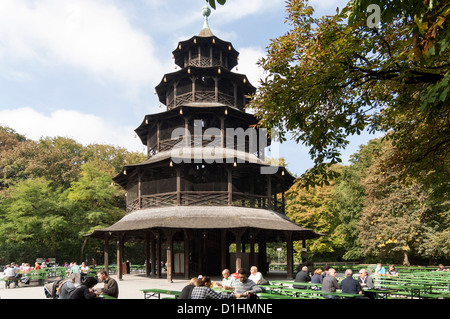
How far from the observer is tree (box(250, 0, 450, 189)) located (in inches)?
342

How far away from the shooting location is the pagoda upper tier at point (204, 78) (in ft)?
98.4

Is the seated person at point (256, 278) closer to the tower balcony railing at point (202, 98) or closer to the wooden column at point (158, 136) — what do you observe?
the wooden column at point (158, 136)

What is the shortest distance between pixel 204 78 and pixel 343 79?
74.3 ft

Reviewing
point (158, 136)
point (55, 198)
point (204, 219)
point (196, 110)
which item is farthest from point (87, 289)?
point (55, 198)

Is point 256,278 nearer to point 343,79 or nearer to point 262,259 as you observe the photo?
point 343,79

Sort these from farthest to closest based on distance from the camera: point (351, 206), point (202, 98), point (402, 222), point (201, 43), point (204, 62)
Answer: point (351, 206), point (402, 222), point (201, 43), point (204, 62), point (202, 98)

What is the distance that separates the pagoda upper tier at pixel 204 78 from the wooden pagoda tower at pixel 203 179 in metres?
0.08

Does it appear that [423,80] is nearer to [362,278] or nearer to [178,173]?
[362,278]

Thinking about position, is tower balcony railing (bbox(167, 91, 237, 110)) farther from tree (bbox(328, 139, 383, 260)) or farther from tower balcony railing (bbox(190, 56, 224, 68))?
tree (bbox(328, 139, 383, 260))

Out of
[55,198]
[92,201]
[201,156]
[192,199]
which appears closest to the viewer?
[192,199]

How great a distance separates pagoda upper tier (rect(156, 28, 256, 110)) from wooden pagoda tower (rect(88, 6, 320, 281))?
0.26 feet

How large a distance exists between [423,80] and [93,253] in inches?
1877

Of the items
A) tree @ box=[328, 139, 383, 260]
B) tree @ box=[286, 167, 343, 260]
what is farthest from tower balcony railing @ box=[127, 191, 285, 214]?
tree @ box=[328, 139, 383, 260]

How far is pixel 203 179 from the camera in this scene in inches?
1063
